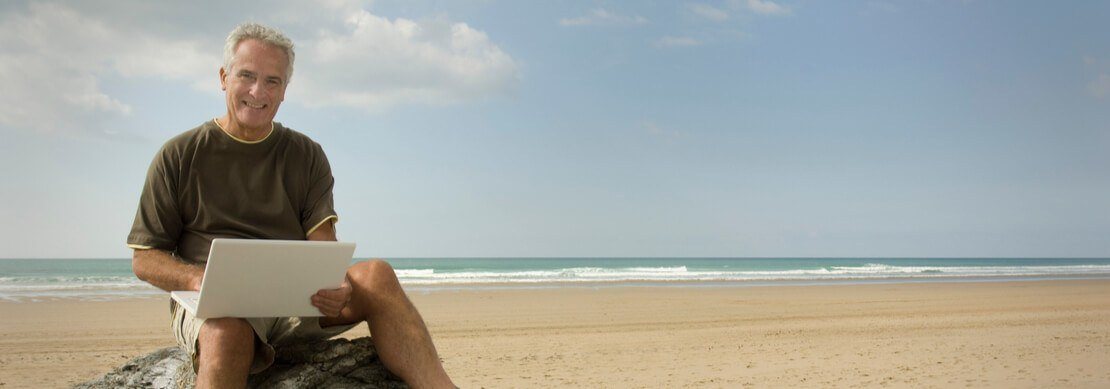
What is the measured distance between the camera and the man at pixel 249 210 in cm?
299

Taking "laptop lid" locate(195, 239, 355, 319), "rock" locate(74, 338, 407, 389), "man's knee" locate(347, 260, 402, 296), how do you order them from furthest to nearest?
"rock" locate(74, 338, 407, 389), "man's knee" locate(347, 260, 402, 296), "laptop lid" locate(195, 239, 355, 319)

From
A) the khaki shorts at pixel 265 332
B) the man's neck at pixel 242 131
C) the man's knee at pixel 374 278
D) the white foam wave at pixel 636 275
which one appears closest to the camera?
the khaki shorts at pixel 265 332

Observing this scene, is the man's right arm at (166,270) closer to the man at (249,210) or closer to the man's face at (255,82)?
the man at (249,210)

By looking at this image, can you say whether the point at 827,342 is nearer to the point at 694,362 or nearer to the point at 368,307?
the point at 694,362

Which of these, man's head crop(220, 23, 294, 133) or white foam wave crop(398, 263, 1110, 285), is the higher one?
man's head crop(220, 23, 294, 133)

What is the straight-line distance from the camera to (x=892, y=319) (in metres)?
12.6

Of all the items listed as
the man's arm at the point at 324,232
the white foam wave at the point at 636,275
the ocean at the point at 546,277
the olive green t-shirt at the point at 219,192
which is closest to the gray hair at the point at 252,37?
the olive green t-shirt at the point at 219,192

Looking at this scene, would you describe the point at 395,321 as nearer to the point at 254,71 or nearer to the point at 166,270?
the point at 166,270

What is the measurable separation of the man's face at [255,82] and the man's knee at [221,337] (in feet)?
2.54

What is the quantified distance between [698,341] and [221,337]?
7818 millimetres

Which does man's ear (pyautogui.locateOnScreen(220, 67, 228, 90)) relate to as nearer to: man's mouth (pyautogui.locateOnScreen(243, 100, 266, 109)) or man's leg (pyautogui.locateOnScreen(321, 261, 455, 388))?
man's mouth (pyautogui.locateOnScreen(243, 100, 266, 109))

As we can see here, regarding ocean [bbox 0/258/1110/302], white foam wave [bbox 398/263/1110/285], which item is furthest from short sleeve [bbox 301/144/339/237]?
→ white foam wave [bbox 398/263/1110/285]

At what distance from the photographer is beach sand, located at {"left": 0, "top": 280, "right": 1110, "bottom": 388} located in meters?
7.36

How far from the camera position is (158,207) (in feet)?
9.93
